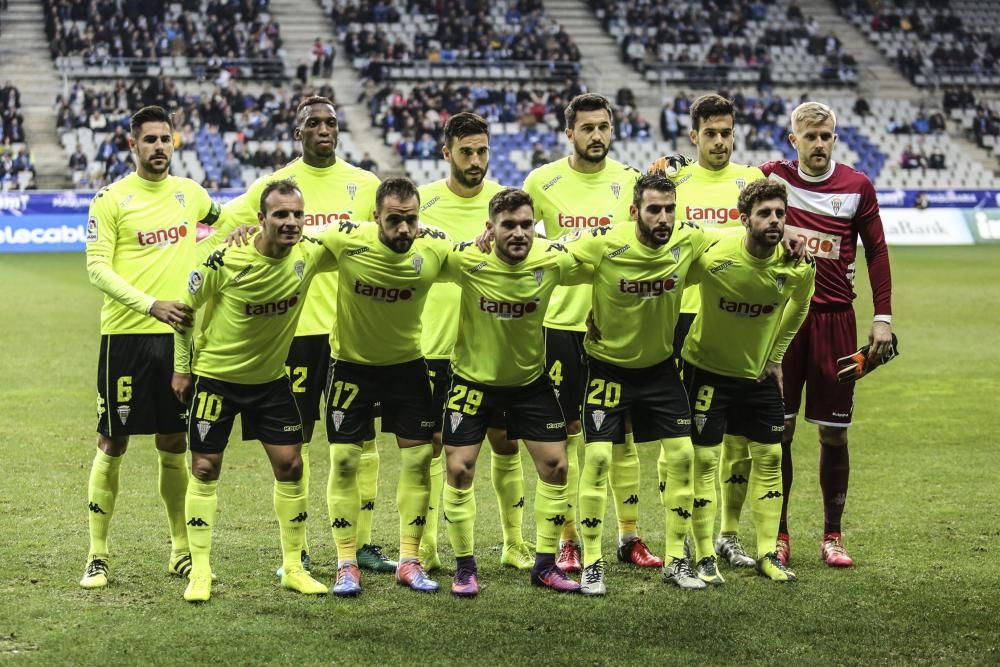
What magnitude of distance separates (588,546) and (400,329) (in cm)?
159

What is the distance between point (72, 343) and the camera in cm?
1672

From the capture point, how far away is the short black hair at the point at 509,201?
6.66 m

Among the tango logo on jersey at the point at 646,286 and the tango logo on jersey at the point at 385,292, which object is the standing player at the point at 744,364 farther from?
the tango logo on jersey at the point at 385,292

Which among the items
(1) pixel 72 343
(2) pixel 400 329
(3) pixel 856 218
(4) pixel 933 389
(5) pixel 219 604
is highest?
(3) pixel 856 218

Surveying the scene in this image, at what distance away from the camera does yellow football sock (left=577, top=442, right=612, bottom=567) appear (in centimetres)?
693

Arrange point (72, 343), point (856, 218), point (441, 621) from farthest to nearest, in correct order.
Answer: point (72, 343) < point (856, 218) < point (441, 621)

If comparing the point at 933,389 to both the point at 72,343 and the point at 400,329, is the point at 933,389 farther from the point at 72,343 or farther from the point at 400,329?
the point at 72,343

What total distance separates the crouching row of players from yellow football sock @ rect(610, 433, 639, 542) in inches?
11.7

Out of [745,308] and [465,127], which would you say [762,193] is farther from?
[465,127]

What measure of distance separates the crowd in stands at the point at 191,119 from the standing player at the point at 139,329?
1013 inches

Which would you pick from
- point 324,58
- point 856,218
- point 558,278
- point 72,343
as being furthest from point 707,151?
point 324,58

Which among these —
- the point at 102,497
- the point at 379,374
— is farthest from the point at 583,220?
the point at 102,497

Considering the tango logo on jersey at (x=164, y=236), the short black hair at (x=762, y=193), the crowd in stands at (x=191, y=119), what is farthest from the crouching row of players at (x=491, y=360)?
the crowd in stands at (x=191, y=119)

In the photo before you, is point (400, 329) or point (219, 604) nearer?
point (219, 604)
